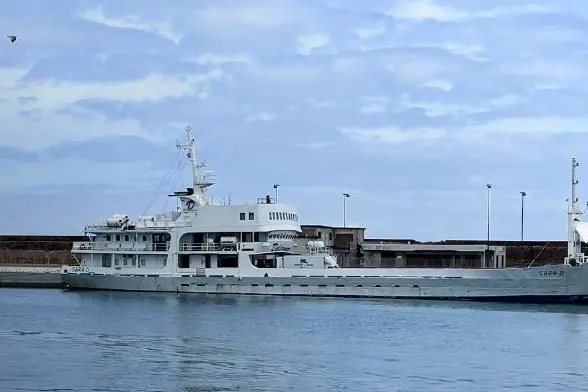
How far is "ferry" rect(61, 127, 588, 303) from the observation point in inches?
2120

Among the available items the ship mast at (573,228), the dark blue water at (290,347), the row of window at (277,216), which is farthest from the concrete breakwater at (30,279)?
the ship mast at (573,228)

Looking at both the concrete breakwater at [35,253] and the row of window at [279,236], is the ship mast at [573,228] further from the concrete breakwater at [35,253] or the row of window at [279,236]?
the concrete breakwater at [35,253]

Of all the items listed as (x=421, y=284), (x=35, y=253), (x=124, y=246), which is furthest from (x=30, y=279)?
(x=421, y=284)

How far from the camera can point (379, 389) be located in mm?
27156

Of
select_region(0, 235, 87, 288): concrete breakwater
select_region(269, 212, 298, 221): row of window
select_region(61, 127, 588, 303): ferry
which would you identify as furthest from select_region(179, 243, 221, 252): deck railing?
select_region(0, 235, 87, 288): concrete breakwater

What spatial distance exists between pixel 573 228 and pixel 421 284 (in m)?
8.00

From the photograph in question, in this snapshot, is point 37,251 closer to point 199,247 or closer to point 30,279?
point 30,279

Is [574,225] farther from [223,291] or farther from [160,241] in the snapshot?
[160,241]

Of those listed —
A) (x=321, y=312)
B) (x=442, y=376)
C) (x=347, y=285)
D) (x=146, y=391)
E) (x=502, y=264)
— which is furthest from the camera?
(x=502, y=264)

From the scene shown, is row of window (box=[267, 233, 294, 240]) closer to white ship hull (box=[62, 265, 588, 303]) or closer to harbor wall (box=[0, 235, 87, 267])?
white ship hull (box=[62, 265, 588, 303])

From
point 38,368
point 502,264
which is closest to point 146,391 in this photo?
point 38,368

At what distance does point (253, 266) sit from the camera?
58.0 meters

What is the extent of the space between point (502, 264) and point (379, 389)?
139ft

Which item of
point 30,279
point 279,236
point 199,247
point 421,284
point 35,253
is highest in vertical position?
point 279,236
